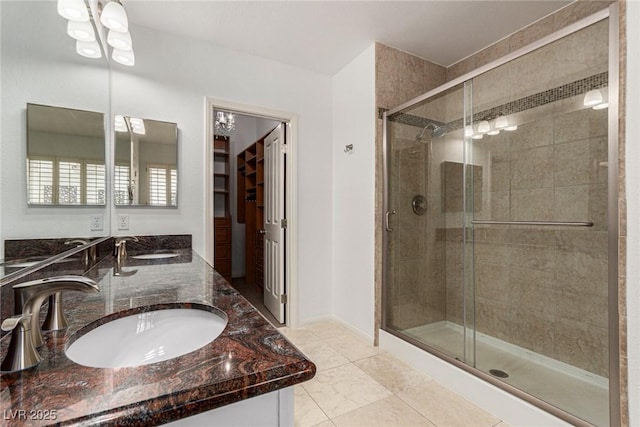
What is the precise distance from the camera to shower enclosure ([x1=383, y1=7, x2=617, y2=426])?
62.0 inches

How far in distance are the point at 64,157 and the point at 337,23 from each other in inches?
78.6

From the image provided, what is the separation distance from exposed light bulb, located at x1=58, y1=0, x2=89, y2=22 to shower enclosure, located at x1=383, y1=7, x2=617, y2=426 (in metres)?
1.98

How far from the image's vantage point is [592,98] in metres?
1.58

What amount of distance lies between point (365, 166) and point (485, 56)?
1.47m

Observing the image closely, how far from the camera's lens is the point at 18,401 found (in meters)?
0.42

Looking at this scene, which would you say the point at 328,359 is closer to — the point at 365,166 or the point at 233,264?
the point at 365,166

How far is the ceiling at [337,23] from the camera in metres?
2.04

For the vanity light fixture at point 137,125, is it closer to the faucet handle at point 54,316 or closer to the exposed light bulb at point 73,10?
the exposed light bulb at point 73,10

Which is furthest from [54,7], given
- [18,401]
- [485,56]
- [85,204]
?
[485,56]

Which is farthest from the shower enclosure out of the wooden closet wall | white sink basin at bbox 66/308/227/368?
the wooden closet wall

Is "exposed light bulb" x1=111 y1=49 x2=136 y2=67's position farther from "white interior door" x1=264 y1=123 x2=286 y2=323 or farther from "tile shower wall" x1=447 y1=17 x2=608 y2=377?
"tile shower wall" x1=447 y1=17 x2=608 y2=377

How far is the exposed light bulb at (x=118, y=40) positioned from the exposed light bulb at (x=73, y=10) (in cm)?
48

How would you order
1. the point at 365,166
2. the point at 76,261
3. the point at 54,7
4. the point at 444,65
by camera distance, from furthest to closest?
the point at 444,65, the point at 365,166, the point at 76,261, the point at 54,7

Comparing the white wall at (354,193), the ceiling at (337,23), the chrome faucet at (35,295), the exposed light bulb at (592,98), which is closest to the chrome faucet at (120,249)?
the chrome faucet at (35,295)
